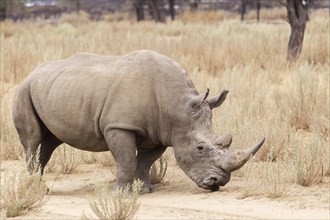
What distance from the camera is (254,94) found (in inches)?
492

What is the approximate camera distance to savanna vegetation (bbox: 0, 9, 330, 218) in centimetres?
838

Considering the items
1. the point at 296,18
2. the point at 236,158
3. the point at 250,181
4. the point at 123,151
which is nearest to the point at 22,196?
the point at 123,151

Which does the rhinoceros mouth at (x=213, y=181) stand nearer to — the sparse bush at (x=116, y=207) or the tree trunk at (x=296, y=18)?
the sparse bush at (x=116, y=207)

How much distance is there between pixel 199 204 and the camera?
23.8ft

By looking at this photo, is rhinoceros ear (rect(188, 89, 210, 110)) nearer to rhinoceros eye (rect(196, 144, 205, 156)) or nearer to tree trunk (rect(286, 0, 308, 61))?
rhinoceros eye (rect(196, 144, 205, 156))

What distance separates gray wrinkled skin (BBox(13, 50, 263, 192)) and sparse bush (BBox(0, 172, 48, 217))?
0.31 meters

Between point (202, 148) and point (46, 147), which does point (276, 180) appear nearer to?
point (202, 148)

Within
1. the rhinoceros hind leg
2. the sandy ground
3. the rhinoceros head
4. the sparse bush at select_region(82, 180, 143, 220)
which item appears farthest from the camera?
the rhinoceros hind leg

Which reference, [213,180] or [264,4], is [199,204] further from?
[264,4]

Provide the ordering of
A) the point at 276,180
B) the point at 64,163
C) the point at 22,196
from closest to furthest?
the point at 22,196 < the point at 276,180 < the point at 64,163

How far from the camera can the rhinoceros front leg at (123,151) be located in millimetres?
7453

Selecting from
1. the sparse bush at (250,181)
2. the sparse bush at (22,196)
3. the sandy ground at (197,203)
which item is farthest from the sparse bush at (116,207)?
the sparse bush at (250,181)

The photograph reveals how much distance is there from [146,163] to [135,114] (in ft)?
2.38

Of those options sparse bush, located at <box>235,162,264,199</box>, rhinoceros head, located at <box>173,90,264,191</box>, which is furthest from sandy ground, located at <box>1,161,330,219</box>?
rhinoceros head, located at <box>173,90,264,191</box>
